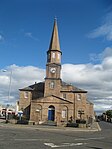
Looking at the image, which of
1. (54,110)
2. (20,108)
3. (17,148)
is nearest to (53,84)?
(54,110)

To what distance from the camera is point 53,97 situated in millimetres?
57188

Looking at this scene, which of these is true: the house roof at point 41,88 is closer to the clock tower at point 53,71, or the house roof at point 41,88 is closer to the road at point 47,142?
the clock tower at point 53,71

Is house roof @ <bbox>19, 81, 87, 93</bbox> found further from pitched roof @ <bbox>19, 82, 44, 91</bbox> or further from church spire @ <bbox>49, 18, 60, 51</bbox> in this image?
church spire @ <bbox>49, 18, 60, 51</bbox>

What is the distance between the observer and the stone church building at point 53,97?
2235 inches

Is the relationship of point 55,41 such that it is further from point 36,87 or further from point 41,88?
point 36,87

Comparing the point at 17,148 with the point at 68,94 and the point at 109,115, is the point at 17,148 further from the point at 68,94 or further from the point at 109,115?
the point at 109,115

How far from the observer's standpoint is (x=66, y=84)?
65500 mm

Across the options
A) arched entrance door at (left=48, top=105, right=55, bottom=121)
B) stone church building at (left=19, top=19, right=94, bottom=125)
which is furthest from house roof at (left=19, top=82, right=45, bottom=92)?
arched entrance door at (left=48, top=105, right=55, bottom=121)

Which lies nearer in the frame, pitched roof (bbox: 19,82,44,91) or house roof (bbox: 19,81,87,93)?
house roof (bbox: 19,81,87,93)

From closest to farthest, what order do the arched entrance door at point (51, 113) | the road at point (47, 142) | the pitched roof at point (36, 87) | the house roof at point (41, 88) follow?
the road at point (47, 142) < the arched entrance door at point (51, 113) < the house roof at point (41, 88) < the pitched roof at point (36, 87)

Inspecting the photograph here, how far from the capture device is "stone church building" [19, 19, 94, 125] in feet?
186

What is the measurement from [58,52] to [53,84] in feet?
25.6

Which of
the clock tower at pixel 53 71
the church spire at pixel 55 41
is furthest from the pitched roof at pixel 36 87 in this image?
the church spire at pixel 55 41

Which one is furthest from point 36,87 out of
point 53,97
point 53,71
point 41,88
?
point 53,97
